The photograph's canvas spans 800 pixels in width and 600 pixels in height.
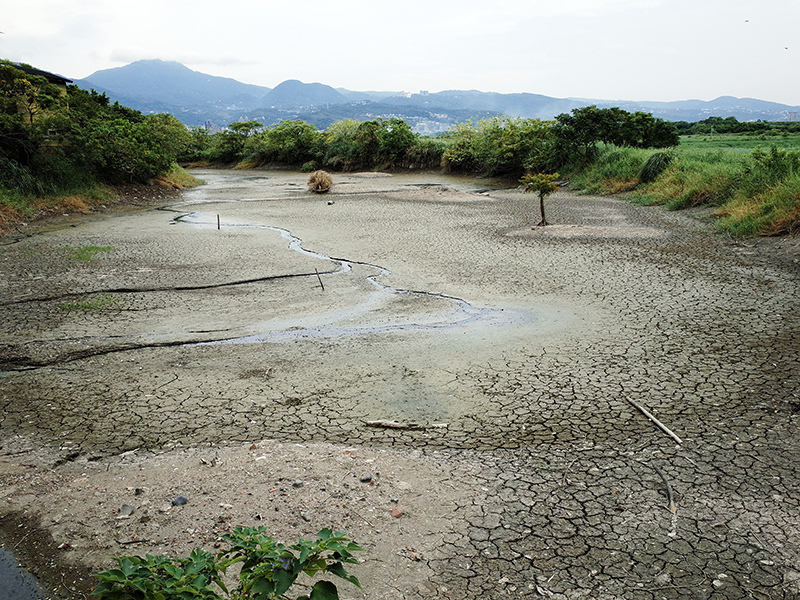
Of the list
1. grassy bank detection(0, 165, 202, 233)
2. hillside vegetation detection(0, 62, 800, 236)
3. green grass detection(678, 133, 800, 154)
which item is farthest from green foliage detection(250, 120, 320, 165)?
green grass detection(678, 133, 800, 154)

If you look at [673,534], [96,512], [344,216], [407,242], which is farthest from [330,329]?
[344,216]

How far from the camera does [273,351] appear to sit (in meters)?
5.41

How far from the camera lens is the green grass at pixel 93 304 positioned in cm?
663

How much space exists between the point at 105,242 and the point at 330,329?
23.0 feet

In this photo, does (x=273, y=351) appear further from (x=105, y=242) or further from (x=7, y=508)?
(x=105, y=242)

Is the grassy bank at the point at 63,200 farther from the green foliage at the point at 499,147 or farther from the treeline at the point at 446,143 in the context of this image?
the green foliage at the point at 499,147

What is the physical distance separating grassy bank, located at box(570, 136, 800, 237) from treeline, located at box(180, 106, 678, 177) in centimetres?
241

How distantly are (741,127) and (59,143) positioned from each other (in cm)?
3178

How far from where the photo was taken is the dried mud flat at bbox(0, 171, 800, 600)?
271 cm

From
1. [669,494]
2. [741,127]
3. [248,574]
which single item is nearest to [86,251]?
[248,574]

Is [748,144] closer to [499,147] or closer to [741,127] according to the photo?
[499,147]

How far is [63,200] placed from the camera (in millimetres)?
14984

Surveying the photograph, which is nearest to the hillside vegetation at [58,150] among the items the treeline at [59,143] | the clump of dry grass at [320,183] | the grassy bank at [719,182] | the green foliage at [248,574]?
the treeline at [59,143]

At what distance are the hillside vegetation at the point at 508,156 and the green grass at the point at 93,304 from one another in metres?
7.40
